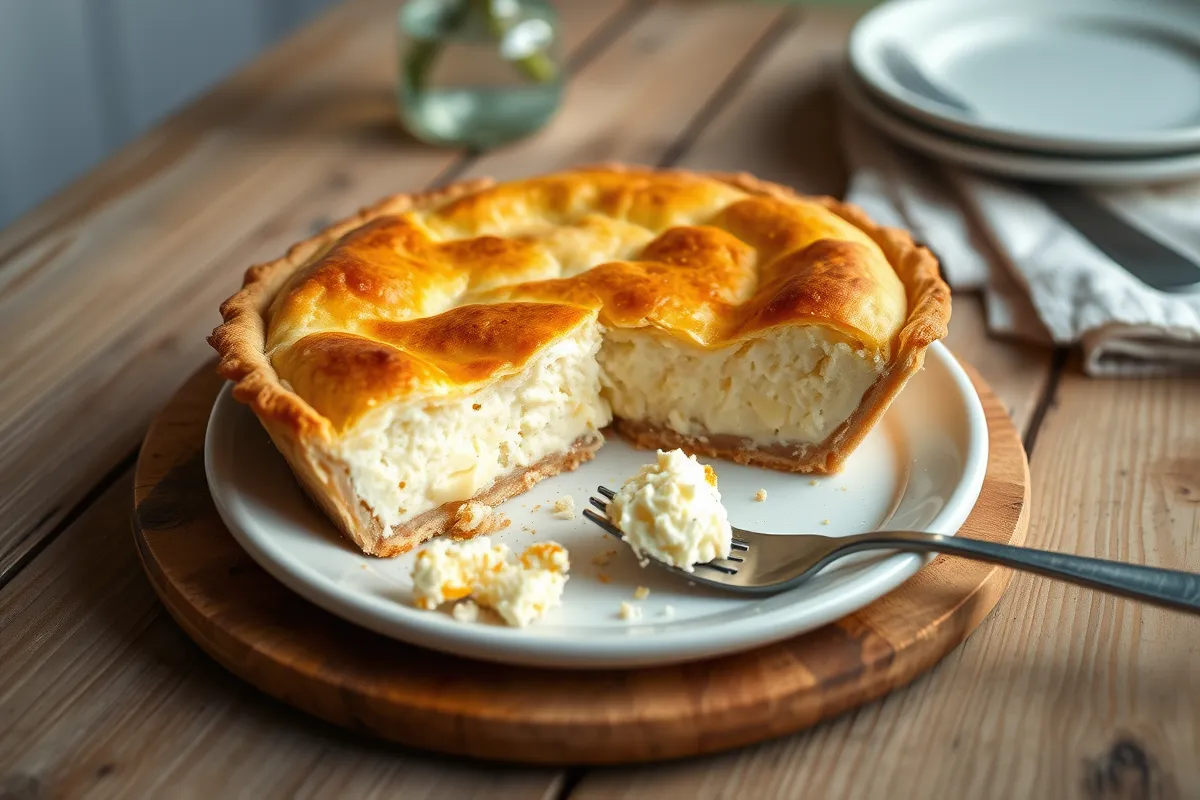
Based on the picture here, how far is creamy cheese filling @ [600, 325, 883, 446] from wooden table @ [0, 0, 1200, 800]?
1.98 feet

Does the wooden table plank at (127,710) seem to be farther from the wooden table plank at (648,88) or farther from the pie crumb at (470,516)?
the wooden table plank at (648,88)

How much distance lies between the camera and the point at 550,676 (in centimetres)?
244

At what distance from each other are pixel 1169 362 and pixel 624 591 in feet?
6.78

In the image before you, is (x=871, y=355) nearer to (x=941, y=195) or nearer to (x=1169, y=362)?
(x=1169, y=362)

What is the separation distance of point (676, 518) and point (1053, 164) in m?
2.46

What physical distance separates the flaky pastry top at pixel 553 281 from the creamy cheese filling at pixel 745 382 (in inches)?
2.6

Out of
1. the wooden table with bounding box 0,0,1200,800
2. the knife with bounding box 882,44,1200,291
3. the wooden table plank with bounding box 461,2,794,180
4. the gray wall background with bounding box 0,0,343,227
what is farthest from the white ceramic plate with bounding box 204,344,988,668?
the gray wall background with bounding box 0,0,343,227

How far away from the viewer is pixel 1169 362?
3719 mm

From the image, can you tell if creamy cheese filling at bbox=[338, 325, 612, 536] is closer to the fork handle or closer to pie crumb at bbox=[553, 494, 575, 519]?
pie crumb at bbox=[553, 494, 575, 519]

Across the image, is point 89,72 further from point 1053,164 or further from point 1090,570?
point 1090,570

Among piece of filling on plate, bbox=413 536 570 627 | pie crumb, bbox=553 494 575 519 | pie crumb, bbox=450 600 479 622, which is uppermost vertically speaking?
piece of filling on plate, bbox=413 536 570 627

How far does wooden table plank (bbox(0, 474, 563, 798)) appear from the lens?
229 centimetres

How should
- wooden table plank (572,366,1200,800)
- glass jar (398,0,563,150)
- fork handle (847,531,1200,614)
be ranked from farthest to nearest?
glass jar (398,0,563,150) < fork handle (847,531,1200,614) < wooden table plank (572,366,1200,800)

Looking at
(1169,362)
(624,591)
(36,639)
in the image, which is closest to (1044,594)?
(624,591)
